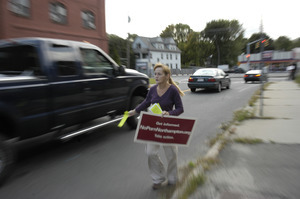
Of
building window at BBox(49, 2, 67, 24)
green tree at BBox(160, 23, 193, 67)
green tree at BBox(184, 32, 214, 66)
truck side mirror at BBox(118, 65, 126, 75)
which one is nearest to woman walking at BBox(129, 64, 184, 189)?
truck side mirror at BBox(118, 65, 126, 75)

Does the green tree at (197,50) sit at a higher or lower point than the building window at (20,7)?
higher

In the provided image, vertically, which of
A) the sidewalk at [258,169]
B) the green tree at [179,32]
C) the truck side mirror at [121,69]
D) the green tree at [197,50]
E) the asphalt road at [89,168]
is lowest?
the asphalt road at [89,168]

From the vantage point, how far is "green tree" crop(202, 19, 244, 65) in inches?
2562

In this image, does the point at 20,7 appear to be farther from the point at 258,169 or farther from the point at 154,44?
the point at 154,44

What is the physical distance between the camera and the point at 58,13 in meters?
18.2

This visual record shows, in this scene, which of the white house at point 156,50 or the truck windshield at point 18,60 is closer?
the truck windshield at point 18,60

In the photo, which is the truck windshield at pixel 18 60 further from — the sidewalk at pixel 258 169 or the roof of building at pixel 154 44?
the roof of building at pixel 154 44

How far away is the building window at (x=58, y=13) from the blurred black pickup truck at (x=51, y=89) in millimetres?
14854

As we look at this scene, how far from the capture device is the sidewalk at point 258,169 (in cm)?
271

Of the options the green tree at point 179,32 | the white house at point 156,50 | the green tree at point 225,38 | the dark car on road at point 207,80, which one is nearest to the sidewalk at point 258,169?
the dark car on road at point 207,80

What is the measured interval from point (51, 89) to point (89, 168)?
140 cm

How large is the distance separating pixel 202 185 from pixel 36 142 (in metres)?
3.75

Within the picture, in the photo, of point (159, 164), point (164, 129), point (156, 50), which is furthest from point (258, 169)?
point (156, 50)

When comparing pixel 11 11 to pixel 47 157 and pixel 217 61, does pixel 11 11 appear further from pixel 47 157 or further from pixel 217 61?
pixel 217 61
